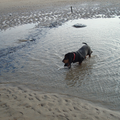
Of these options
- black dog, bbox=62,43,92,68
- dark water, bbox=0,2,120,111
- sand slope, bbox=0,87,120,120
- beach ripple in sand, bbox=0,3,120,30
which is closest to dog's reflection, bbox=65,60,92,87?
dark water, bbox=0,2,120,111

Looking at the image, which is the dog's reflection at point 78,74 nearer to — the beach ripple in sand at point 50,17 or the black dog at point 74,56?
the black dog at point 74,56

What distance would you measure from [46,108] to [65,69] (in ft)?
7.44

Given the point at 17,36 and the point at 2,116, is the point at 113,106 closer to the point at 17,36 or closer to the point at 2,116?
the point at 2,116

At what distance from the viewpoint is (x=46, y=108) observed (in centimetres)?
277

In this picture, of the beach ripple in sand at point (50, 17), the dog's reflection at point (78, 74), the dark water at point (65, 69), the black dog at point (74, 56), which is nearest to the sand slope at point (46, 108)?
the dark water at point (65, 69)

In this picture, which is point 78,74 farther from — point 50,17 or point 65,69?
point 50,17

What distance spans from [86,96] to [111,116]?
91 cm

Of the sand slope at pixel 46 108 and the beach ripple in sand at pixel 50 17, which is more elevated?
the beach ripple in sand at pixel 50 17

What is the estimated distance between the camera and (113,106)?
2.99 metres

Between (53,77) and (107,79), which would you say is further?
(53,77)

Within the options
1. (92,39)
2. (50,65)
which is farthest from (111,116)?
(92,39)

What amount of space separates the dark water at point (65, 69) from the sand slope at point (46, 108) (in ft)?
1.24

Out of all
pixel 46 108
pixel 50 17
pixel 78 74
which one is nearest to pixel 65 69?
pixel 78 74

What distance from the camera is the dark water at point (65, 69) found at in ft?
11.9
